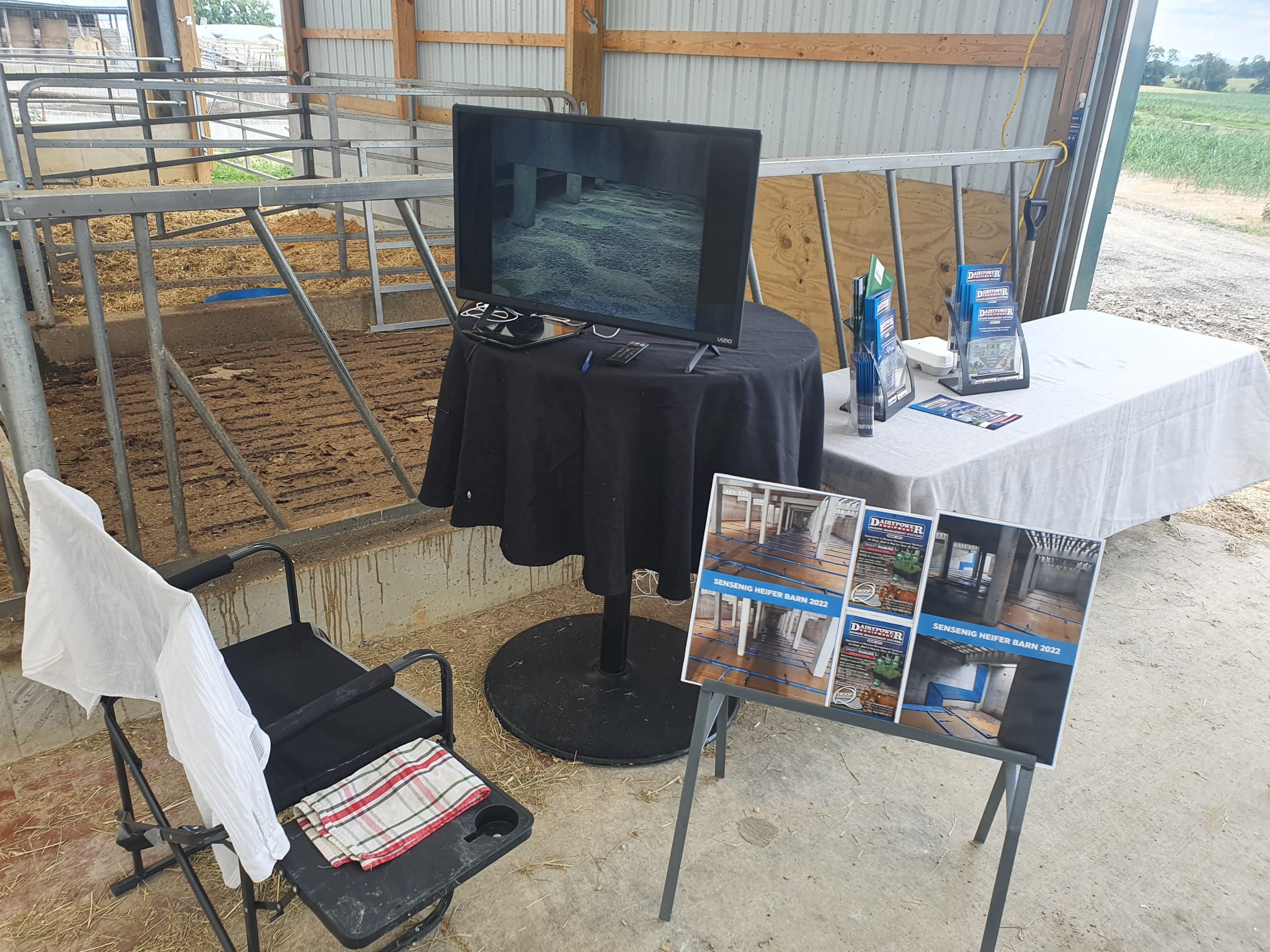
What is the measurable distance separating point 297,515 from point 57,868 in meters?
1.30

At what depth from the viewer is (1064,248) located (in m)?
3.64

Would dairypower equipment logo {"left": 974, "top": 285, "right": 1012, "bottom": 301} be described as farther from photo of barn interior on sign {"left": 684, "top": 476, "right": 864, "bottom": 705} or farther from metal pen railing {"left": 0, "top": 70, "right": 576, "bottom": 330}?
metal pen railing {"left": 0, "top": 70, "right": 576, "bottom": 330}

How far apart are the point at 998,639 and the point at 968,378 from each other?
46.3 inches

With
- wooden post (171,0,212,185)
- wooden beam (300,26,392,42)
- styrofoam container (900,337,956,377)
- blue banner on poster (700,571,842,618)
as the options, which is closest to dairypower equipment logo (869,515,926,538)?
blue banner on poster (700,571,842,618)

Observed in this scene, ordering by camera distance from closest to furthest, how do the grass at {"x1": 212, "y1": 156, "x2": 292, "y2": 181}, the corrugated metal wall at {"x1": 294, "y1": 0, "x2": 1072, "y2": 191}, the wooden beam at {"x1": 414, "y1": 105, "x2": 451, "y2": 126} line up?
1. the corrugated metal wall at {"x1": 294, "y1": 0, "x2": 1072, "y2": 191}
2. the wooden beam at {"x1": 414, "y1": 105, "x2": 451, "y2": 126}
3. the grass at {"x1": 212, "y1": 156, "x2": 292, "y2": 181}

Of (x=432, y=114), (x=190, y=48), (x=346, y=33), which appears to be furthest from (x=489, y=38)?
(x=190, y=48)

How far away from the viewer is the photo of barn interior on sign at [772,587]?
154cm

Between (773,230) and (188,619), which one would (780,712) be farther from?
(773,230)

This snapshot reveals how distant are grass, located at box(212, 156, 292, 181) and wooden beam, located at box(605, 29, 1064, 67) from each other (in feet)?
19.3

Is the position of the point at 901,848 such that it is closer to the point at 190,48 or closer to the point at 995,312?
the point at 995,312

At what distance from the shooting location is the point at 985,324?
2.49m

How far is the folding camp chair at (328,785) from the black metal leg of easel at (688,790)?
0.35 m

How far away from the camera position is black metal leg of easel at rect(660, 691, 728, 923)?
5.37ft

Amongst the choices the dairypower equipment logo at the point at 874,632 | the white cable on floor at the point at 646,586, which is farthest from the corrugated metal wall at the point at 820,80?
the dairypower equipment logo at the point at 874,632
